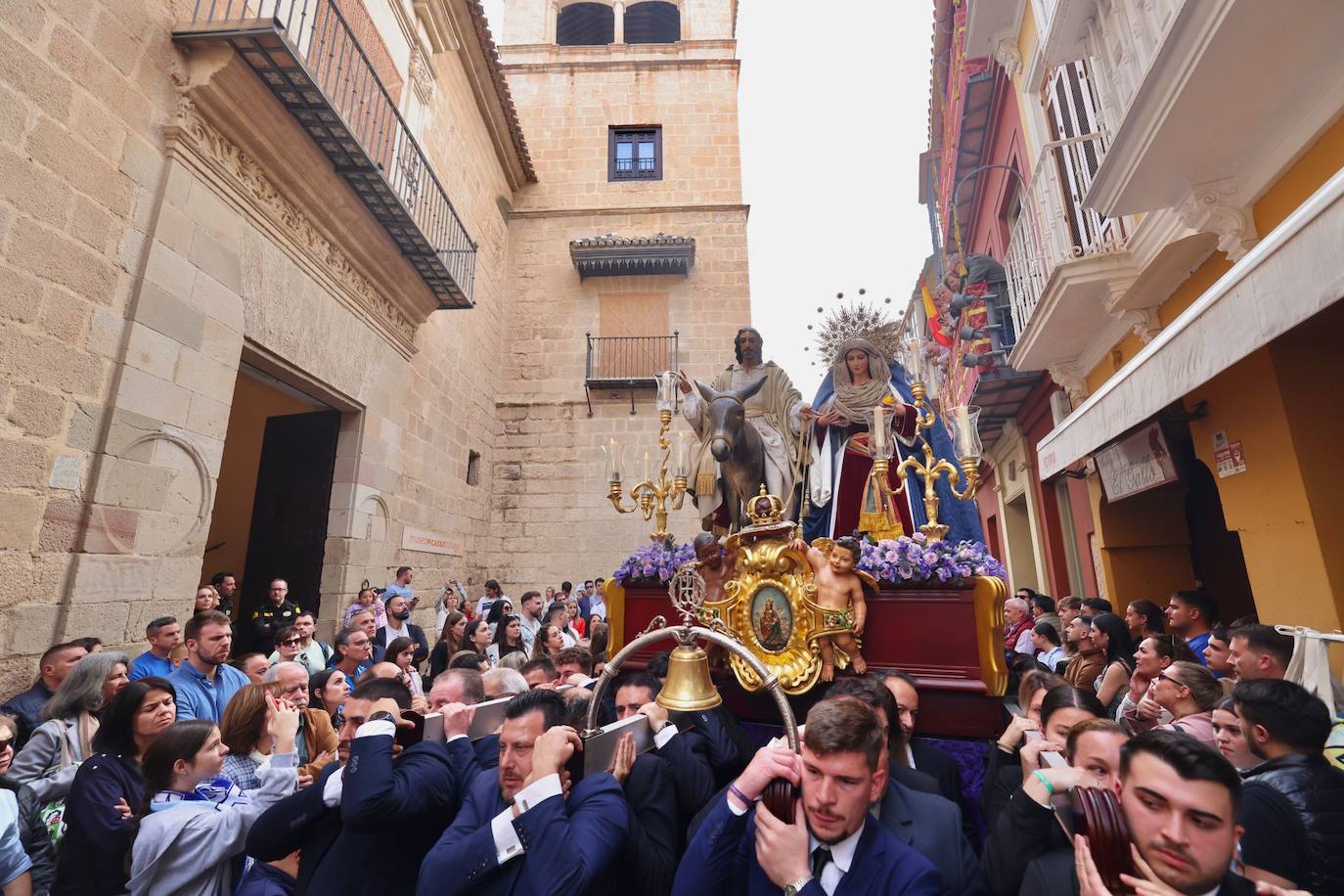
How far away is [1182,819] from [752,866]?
0.97m

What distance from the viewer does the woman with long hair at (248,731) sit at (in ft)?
8.85

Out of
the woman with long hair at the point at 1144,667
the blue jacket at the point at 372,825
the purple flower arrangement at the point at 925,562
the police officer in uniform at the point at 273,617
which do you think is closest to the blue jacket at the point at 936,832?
the purple flower arrangement at the point at 925,562

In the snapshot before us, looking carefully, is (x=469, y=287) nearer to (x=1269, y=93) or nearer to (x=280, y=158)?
(x=280, y=158)

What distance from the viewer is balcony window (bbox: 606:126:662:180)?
588 inches

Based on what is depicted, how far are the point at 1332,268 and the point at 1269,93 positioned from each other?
2.23 meters

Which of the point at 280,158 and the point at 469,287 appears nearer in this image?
the point at 280,158

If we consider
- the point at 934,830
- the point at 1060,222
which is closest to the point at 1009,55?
the point at 1060,222

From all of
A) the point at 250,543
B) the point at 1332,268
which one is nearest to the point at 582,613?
the point at 250,543

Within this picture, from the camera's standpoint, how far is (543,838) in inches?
68.1

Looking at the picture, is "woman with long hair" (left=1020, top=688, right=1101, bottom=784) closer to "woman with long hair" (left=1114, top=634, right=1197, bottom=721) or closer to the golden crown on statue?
"woman with long hair" (left=1114, top=634, right=1197, bottom=721)

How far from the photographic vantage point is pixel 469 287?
10.7 metres

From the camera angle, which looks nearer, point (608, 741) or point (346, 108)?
point (608, 741)

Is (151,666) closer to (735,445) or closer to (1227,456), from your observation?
(735,445)

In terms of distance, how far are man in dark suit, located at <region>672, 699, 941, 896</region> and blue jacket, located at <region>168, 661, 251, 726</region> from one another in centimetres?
326
